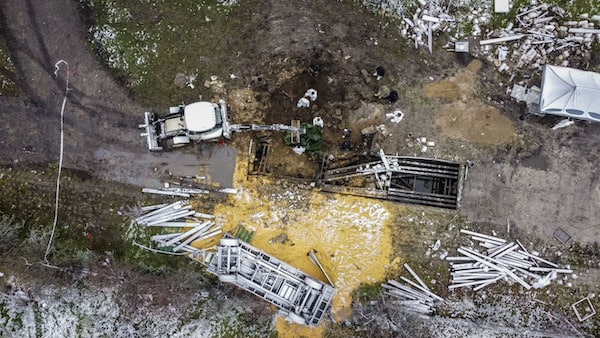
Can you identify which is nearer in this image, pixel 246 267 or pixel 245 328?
pixel 246 267

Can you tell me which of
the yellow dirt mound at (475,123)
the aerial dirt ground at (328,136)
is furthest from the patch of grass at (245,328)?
the yellow dirt mound at (475,123)

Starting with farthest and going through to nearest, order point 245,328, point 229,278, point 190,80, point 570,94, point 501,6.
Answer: point 190,80, point 501,6, point 245,328, point 570,94, point 229,278

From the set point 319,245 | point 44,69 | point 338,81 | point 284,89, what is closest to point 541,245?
point 319,245

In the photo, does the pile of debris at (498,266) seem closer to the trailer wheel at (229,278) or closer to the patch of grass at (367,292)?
the patch of grass at (367,292)

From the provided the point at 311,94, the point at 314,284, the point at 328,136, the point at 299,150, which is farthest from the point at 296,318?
the point at 311,94

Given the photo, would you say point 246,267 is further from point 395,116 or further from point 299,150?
point 395,116
